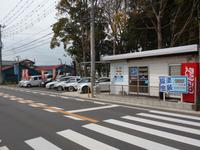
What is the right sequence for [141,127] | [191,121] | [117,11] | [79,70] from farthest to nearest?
[79,70] < [117,11] < [191,121] < [141,127]

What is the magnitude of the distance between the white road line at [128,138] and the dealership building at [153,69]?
21.6 feet

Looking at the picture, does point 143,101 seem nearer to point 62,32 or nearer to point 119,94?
point 119,94

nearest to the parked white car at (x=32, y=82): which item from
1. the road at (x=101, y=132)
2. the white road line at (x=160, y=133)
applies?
the road at (x=101, y=132)

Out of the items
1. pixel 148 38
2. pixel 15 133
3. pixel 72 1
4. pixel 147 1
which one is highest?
pixel 72 1

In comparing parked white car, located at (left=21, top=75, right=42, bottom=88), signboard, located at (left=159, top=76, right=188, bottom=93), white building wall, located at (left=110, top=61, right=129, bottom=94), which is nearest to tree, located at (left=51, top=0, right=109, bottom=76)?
parked white car, located at (left=21, top=75, right=42, bottom=88)

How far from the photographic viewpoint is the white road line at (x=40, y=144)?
799 cm

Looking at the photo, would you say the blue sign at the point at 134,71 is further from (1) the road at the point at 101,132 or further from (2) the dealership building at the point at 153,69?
(1) the road at the point at 101,132

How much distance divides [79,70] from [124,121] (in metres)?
45.7

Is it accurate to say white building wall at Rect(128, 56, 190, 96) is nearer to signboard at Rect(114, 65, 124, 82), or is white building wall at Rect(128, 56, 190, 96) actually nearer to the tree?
signboard at Rect(114, 65, 124, 82)

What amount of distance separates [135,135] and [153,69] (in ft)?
39.2

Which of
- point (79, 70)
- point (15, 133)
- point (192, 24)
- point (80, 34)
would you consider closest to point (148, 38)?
point (192, 24)

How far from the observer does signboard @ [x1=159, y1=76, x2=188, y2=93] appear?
52.0ft

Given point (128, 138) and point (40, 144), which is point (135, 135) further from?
point (40, 144)

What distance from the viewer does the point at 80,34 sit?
51.1 metres
